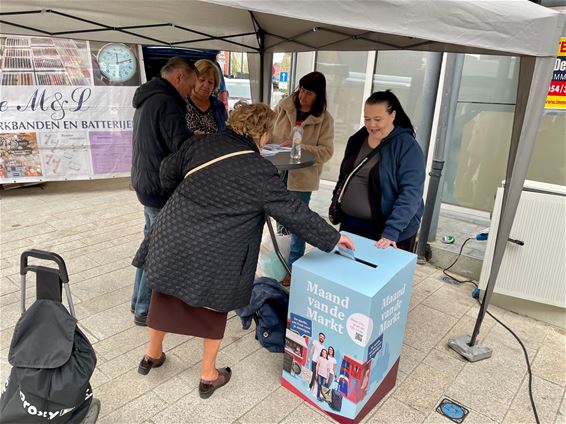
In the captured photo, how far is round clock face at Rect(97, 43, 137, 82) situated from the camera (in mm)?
5137

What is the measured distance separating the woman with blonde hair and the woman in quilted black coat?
1003 mm

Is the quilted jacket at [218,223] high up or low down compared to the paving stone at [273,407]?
up

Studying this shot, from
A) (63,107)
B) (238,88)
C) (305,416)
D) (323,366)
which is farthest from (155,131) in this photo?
(238,88)

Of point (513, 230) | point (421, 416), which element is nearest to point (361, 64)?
point (513, 230)

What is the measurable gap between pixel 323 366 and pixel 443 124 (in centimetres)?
249

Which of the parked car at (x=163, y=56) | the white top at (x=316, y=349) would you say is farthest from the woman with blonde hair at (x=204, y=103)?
the parked car at (x=163, y=56)

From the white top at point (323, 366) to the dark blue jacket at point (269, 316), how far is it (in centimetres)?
44

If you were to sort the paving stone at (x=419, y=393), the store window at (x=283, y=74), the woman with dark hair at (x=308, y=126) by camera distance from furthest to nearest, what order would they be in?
1. the store window at (x=283, y=74)
2. the woman with dark hair at (x=308, y=126)
3. the paving stone at (x=419, y=393)

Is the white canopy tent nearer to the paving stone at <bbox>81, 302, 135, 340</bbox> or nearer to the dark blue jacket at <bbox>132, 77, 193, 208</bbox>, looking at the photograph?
the dark blue jacket at <bbox>132, 77, 193, 208</bbox>

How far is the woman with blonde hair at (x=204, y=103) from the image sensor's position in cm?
291

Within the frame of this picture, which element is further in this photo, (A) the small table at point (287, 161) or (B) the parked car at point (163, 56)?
(B) the parked car at point (163, 56)

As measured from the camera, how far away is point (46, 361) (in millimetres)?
1533

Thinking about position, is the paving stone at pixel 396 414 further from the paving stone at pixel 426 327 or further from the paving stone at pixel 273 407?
the paving stone at pixel 426 327

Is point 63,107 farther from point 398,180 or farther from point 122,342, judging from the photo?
point 398,180
